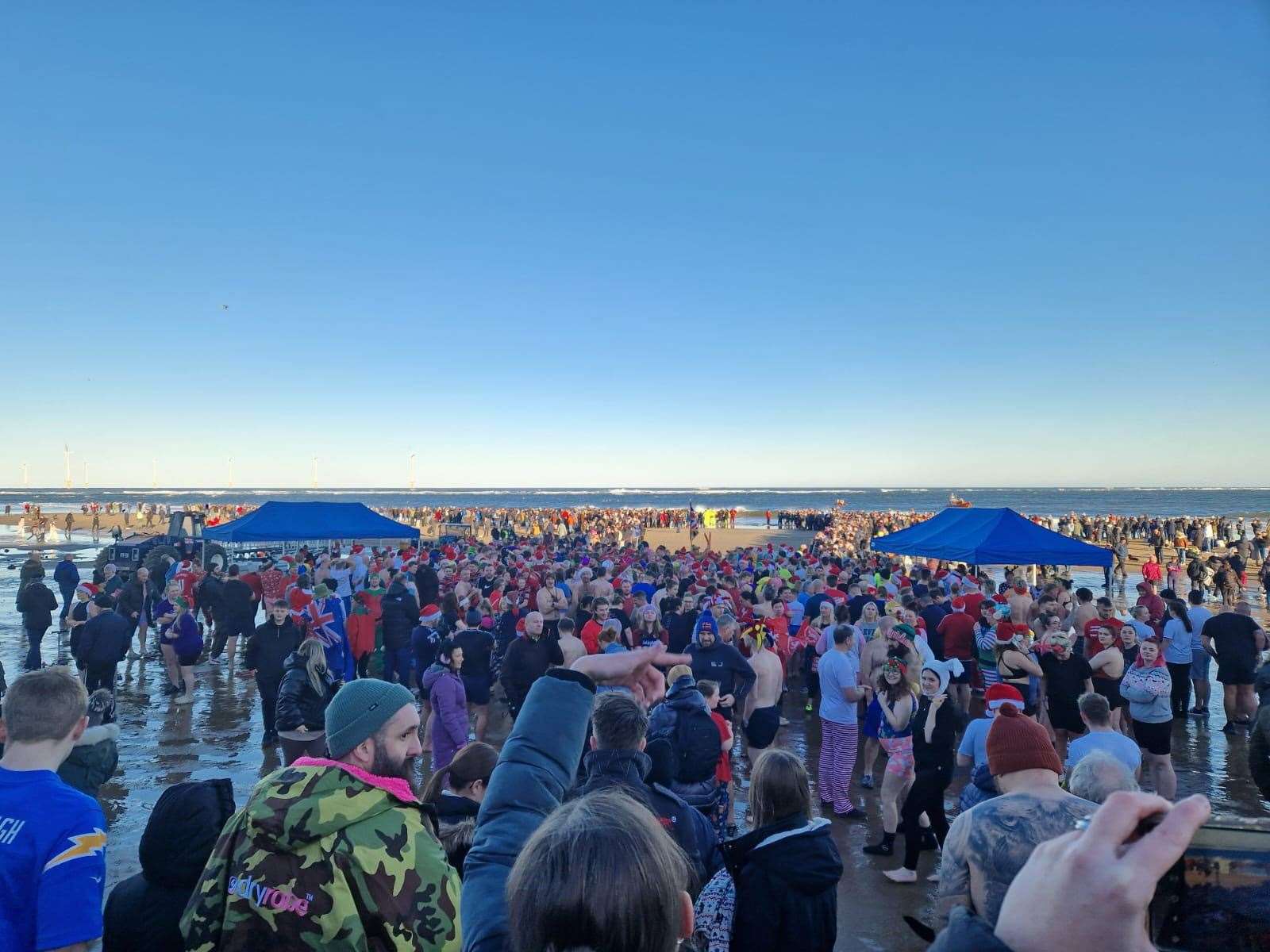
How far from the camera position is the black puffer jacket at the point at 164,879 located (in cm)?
246

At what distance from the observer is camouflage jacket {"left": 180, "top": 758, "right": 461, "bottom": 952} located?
1.74 metres

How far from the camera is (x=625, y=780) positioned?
3055mm

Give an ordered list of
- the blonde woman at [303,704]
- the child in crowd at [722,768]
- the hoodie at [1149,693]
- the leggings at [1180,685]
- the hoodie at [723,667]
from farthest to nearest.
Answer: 1. the leggings at [1180,685]
2. the hoodie at [1149,693]
3. the hoodie at [723,667]
4. the blonde woman at [303,704]
5. the child in crowd at [722,768]

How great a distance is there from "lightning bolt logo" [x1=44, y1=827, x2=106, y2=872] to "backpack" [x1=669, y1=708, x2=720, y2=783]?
112 inches

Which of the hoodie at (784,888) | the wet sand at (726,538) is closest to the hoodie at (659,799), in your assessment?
the hoodie at (784,888)

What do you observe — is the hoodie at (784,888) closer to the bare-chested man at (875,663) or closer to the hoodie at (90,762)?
the hoodie at (90,762)

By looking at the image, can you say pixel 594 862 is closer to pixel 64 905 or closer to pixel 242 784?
pixel 64 905

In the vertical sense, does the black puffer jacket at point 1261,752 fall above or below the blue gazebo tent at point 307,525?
below

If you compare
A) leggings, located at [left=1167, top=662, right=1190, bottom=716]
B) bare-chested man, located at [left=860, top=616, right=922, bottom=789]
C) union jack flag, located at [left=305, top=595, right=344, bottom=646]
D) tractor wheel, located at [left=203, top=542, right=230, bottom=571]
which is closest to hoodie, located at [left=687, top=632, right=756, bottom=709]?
bare-chested man, located at [left=860, top=616, right=922, bottom=789]

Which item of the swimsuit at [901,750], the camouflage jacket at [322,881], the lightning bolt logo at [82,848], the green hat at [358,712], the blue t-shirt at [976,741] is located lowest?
the swimsuit at [901,750]

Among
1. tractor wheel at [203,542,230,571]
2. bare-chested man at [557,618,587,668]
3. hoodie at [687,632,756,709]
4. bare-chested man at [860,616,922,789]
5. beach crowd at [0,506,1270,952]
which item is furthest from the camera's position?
tractor wheel at [203,542,230,571]

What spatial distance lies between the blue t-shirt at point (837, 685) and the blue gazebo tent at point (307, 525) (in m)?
9.06

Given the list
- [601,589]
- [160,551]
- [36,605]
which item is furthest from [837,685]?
[160,551]

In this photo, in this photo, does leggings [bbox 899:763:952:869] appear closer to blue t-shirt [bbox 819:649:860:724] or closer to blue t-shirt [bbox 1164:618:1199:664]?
blue t-shirt [bbox 819:649:860:724]
